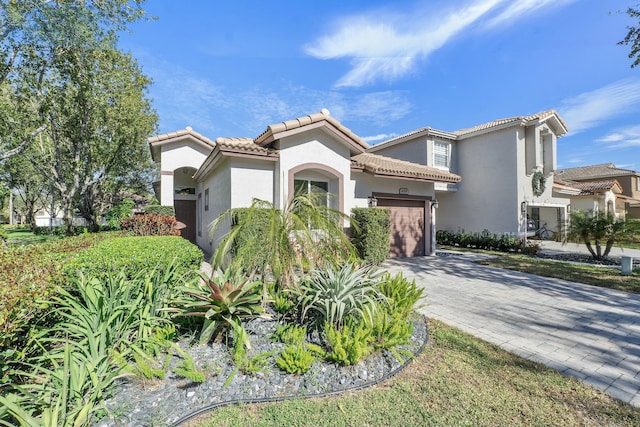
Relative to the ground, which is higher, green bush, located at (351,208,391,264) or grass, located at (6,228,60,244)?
green bush, located at (351,208,391,264)

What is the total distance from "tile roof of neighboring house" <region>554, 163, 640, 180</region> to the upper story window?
25.8 meters

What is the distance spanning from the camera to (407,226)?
555 inches

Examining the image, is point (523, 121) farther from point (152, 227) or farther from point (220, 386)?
point (152, 227)

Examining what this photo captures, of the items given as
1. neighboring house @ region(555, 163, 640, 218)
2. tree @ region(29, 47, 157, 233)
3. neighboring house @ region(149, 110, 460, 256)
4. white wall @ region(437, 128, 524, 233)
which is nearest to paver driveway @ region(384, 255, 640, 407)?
neighboring house @ region(149, 110, 460, 256)

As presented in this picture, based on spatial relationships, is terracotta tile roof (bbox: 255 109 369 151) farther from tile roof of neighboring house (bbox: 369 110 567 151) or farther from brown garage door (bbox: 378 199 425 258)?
tile roof of neighboring house (bbox: 369 110 567 151)

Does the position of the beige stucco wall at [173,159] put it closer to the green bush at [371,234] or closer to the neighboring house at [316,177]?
the neighboring house at [316,177]

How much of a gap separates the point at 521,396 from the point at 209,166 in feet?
38.4

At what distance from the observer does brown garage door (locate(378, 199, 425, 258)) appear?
13617 millimetres

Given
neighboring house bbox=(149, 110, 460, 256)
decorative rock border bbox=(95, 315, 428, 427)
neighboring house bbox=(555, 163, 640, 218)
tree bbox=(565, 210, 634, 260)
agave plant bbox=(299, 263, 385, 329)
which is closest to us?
decorative rock border bbox=(95, 315, 428, 427)

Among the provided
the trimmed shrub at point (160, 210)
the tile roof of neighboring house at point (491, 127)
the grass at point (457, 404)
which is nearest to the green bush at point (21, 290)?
the grass at point (457, 404)

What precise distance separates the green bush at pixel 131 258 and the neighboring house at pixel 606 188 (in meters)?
32.9

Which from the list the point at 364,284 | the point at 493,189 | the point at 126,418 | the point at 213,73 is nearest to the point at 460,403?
the point at 364,284

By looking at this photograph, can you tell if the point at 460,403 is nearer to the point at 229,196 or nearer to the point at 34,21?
the point at 229,196

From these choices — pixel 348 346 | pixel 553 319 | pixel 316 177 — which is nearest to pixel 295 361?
pixel 348 346
